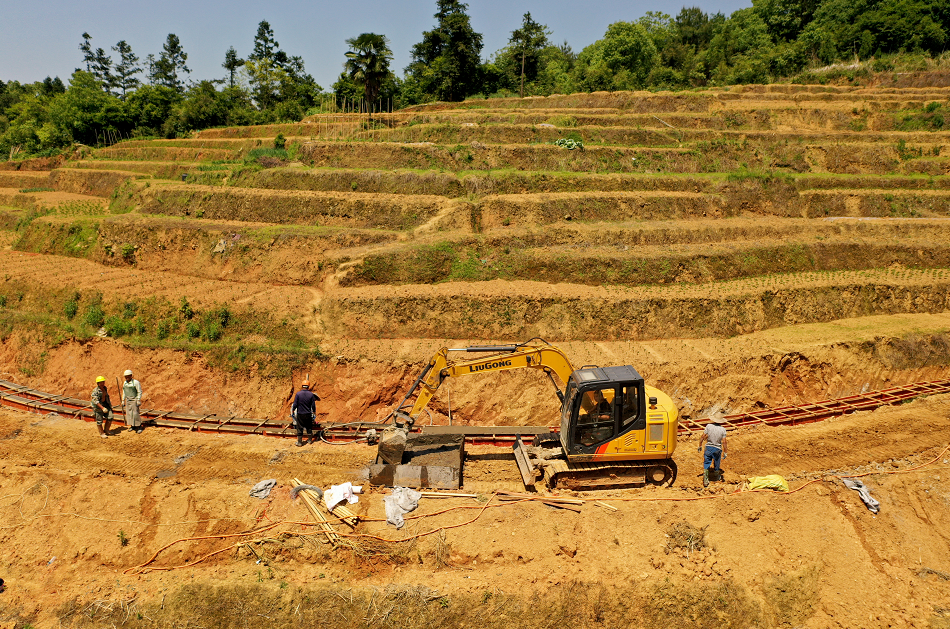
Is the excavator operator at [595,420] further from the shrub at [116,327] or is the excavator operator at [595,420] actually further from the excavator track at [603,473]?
the shrub at [116,327]

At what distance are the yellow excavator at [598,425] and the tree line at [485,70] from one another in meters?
24.7

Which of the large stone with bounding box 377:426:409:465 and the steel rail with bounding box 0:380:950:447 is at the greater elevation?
the large stone with bounding box 377:426:409:465

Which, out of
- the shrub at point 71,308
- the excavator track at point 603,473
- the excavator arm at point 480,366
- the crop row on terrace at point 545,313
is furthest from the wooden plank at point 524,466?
the shrub at point 71,308

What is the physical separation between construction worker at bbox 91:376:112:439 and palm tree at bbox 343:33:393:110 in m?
22.9

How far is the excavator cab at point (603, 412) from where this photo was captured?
9.66 metres

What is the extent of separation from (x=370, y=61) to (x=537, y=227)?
16.6 metres

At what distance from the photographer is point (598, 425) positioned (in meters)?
9.80

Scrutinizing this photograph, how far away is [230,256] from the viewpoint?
62.3 ft

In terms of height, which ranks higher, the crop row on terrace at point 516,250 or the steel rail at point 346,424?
the crop row on terrace at point 516,250

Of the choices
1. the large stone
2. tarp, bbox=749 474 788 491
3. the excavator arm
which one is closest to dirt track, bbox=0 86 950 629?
tarp, bbox=749 474 788 491

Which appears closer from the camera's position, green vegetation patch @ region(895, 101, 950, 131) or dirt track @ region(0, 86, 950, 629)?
dirt track @ region(0, 86, 950, 629)

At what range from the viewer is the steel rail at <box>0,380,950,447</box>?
1305 cm

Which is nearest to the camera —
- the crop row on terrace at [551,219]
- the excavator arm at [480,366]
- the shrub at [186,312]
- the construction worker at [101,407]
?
the excavator arm at [480,366]

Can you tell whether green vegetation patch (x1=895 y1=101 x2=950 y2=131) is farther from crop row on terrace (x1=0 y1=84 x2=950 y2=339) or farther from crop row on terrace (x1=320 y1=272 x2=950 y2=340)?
crop row on terrace (x1=320 y1=272 x2=950 y2=340)
